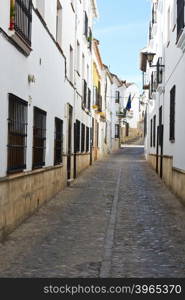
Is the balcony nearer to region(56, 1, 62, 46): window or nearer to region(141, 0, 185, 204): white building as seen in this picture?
region(141, 0, 185, 204): white building

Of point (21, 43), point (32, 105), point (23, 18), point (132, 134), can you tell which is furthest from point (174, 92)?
point (132, 134)

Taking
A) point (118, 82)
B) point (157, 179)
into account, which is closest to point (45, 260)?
point (157, 179)

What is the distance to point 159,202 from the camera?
1189cm

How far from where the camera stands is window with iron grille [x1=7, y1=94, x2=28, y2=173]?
25.8 feet

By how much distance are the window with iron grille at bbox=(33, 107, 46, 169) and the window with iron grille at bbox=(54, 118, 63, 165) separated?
2.01 meters

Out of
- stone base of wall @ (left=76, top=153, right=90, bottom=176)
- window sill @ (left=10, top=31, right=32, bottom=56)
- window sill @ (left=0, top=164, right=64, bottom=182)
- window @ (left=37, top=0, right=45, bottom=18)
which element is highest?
window @ (left=37, top=0, right=45, bottom=18)

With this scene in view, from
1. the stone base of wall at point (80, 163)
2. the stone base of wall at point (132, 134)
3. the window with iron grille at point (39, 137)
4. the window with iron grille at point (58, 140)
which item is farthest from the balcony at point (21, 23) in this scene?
the stone base of wall at point (132, 134)

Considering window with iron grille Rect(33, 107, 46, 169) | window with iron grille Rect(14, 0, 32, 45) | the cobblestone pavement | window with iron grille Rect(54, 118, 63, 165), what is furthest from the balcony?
window with iron grille Rect(54, 118, 63, 165)

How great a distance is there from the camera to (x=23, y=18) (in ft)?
27.8

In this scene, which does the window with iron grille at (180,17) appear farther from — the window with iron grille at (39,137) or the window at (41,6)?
the window with iron grille at (39,137)

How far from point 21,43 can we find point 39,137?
280 cm

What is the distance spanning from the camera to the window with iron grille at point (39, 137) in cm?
1002

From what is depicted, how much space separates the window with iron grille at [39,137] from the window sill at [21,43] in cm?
149

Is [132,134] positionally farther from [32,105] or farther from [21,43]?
[21,43]
